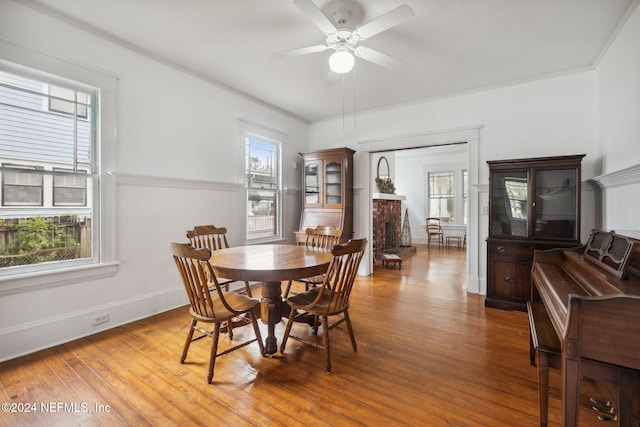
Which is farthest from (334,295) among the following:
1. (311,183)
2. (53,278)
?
(311,183)

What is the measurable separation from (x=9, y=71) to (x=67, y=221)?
125 cm

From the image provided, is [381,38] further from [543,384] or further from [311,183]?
[543,384]

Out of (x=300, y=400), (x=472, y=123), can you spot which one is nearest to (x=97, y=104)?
(x=300, y=400)

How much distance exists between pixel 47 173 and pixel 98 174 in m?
0.35

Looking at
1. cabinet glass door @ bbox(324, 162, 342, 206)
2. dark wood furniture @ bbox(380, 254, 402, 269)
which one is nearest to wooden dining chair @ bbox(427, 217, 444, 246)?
dark wood furniture @ bbox(380, 254, 402, 269)

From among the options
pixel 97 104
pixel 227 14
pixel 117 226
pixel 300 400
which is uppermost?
pixel 227 14

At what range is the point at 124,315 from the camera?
2.91m

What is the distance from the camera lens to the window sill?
2.25 metres

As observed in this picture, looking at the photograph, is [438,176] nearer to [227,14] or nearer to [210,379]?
[227,14]

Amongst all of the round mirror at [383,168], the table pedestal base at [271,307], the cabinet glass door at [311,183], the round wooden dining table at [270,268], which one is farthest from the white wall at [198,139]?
the round mirror at [383,168]

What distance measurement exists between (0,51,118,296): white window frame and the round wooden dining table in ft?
3.70

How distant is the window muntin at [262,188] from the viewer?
442cm

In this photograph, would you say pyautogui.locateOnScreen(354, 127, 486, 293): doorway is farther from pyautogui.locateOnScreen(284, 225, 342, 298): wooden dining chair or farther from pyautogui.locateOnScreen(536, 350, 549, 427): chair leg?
pyautogui.locateOnScreen(536, 350, 549, 427): chair leg

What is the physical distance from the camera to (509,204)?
136 inches
